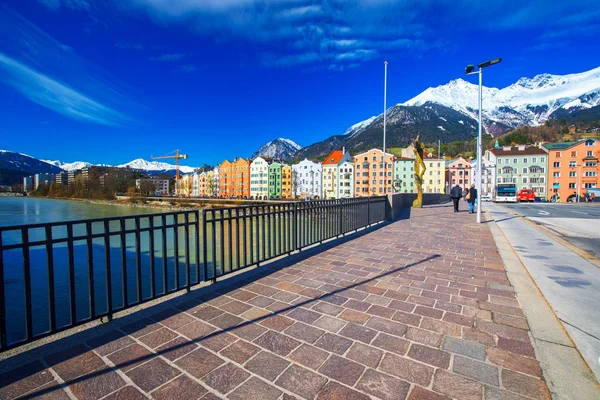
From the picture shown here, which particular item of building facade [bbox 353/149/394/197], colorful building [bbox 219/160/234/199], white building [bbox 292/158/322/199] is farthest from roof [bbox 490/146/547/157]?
colorful building [bbox 219/160/234/199]

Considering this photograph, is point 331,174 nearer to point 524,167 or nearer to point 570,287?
point 524,167

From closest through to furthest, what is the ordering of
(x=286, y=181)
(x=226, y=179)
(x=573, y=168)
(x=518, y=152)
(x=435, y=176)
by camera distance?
(x=573, y=168), (x=518, y=152), (x=435, y=176), (x=286, y=181), (x=226, y=179)

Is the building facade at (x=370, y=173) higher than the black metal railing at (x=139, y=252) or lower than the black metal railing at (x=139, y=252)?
higher

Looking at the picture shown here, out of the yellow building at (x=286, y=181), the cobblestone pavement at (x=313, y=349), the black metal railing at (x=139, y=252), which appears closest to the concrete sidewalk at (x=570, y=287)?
the cobblestone pavement at (x=313, y=349)

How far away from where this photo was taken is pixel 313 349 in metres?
2.41

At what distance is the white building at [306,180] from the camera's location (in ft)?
270

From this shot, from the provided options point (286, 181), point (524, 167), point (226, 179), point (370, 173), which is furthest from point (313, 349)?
point (226, 179)

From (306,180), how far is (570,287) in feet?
264

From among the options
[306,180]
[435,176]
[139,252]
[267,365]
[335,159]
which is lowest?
[267,365]

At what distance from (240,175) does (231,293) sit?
97926 mm

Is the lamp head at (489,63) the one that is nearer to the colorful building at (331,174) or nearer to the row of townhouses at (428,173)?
the row of townhouses at (428,173)

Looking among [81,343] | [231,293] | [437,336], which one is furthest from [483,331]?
[81,343]

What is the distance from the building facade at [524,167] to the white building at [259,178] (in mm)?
61973

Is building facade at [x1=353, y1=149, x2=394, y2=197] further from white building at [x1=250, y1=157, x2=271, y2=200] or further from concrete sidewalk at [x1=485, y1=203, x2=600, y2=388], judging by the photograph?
concrete sidewalk at [x1=485, y1=203, x2=600, y2=388]
